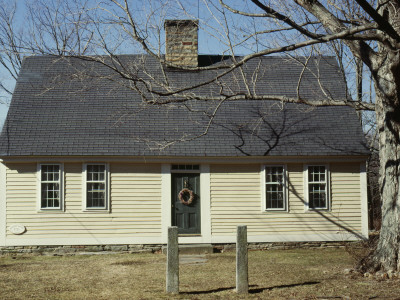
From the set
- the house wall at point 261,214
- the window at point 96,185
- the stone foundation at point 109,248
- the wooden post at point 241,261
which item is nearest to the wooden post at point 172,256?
the wooden post at point 241,261

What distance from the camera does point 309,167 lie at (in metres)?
17.6

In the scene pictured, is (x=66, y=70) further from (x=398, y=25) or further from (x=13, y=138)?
(x=398, y=25)

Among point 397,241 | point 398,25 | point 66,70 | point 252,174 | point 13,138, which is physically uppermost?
point 66,70

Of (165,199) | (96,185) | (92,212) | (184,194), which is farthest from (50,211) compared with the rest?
(184,194)

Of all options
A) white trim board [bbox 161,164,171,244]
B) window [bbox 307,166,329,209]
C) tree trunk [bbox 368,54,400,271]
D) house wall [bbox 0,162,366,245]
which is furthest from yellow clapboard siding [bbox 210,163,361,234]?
tree trunk [bbox 368,54,400,271]

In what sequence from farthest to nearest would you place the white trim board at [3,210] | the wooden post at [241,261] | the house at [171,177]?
1. the house at [171,177]
2. the white trim board at [3,210]
3. the wooden post at [241,261]

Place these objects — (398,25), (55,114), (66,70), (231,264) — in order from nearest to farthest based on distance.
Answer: (398,25) → (231,264) → (55,114) → (66,70)

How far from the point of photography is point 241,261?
31.8ft

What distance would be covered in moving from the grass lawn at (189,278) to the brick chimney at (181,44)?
7346 millimetres

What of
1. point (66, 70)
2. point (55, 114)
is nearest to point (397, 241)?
point (55, 114)

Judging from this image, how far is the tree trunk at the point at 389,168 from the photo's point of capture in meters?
11.2

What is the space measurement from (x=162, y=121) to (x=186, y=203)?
111 inches

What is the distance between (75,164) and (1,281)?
18.9 feet

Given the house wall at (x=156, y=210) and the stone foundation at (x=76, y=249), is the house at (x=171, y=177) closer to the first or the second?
the house wall at (x=156, y=210)
